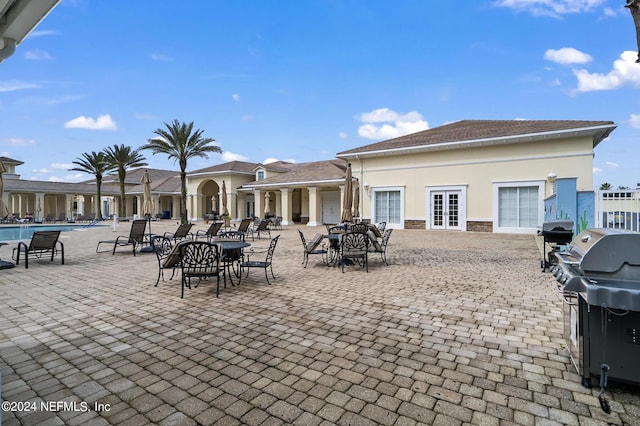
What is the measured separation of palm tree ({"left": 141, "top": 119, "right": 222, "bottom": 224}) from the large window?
1478 cm

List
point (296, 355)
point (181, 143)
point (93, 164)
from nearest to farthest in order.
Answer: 1. point (296, 355)
2. point (181, 143)
3. point (93, 164)

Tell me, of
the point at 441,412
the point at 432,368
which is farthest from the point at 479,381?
the point at 441,412

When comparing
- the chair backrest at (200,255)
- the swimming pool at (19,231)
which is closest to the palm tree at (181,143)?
the swimming pool at (19,231)

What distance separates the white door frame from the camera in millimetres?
18906

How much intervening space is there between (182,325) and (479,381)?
11.5ft

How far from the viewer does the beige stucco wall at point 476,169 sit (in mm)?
16156

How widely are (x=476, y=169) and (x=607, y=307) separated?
17868mm

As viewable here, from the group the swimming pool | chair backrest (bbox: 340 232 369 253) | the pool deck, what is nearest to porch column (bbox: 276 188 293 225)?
the swimming pool

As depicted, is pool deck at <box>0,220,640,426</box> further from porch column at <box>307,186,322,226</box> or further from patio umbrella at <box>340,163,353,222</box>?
porch column at <box>307,186,322,226</box>

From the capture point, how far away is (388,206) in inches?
849

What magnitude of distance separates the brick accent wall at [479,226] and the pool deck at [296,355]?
41.8 feet

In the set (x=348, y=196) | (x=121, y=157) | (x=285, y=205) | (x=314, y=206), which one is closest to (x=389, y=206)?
(x=314, y=206)

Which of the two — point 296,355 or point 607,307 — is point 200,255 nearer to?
point 296,355

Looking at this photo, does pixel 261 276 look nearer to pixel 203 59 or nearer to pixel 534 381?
pixel 534 381
